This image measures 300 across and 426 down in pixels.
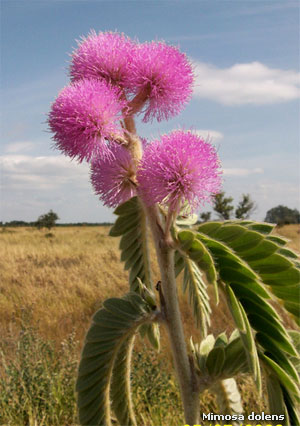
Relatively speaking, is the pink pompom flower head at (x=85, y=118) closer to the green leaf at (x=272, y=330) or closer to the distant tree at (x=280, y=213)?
the green leaf at (x=272, y=330)

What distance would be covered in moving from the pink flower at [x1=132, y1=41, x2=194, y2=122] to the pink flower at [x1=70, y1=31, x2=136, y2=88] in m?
0.03

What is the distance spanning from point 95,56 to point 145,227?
48cm


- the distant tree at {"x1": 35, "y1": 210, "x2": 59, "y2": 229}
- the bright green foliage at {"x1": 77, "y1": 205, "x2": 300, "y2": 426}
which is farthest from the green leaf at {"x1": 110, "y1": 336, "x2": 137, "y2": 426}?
the distant tree at {"x1": 35, "y1": 210, "x2": 59, "y2": 229}

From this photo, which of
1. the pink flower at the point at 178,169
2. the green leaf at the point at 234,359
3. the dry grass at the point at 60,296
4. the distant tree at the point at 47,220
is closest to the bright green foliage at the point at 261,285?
the pink flower at the point at 178,169

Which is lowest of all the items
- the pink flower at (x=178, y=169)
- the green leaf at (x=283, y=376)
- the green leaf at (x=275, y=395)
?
the green leaf at (x=275, y=395)

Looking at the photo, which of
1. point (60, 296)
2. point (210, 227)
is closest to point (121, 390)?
point (210, 227)

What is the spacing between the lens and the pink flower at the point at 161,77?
97cm

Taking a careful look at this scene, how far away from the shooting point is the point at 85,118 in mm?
909

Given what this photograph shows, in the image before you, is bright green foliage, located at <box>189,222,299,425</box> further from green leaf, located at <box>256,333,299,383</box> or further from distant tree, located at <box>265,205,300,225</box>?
distant tree, located at <box>265,205,300,225</box>

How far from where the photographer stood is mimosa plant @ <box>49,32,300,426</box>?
90 centimetres

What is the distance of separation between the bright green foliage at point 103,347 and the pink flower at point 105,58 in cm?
56

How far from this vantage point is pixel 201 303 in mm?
1097

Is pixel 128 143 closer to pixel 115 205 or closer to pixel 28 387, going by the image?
pixel 115 205

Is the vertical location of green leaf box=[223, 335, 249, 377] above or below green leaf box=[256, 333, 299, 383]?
below
